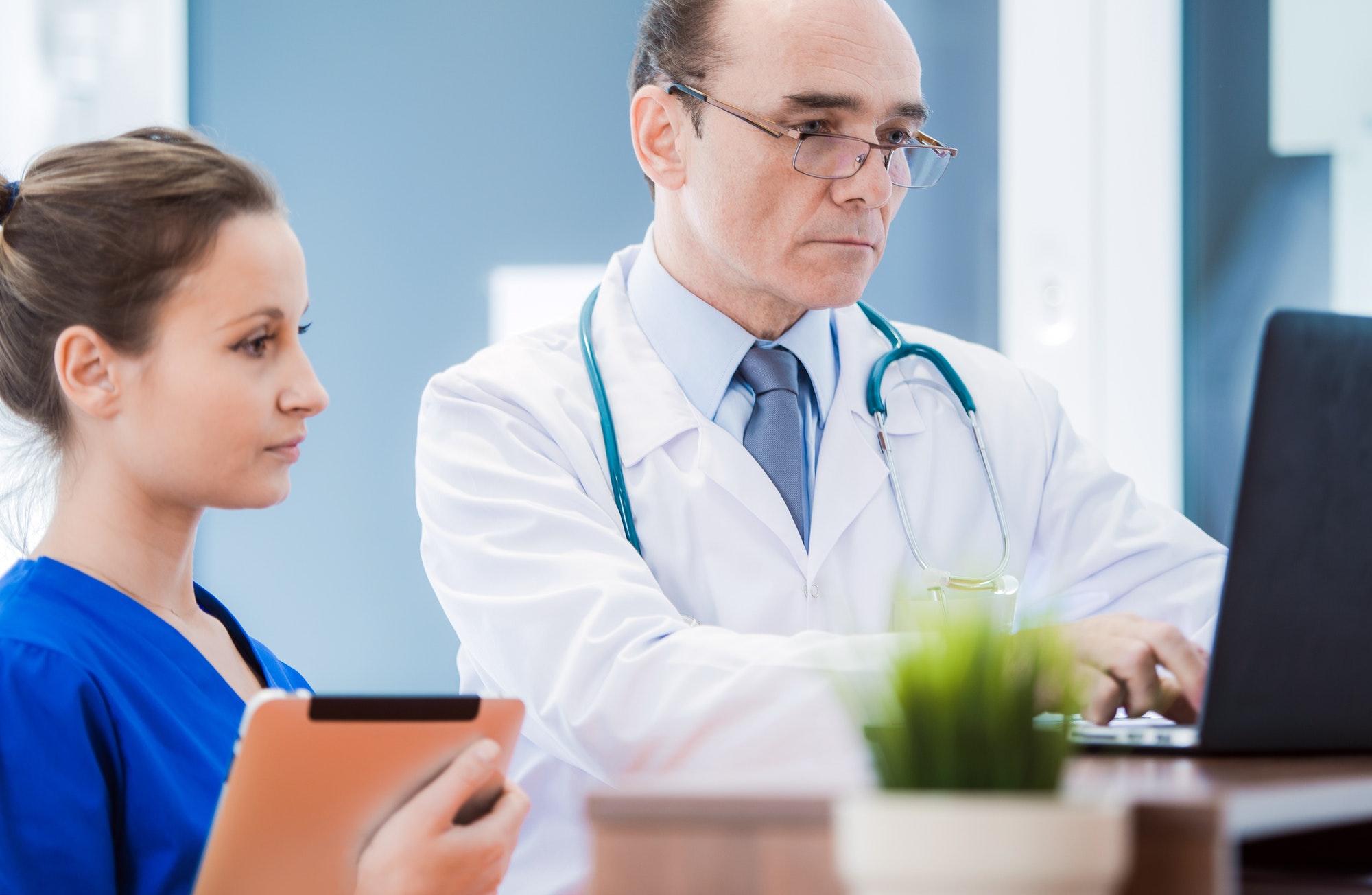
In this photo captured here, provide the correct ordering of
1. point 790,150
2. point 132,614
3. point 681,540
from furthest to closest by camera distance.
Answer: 1. point 790,150
2. point 681,540
3. point 132,614

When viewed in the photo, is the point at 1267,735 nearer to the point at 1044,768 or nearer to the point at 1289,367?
the point at 1289,367

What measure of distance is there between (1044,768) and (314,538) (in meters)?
2.26

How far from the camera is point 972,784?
42cm

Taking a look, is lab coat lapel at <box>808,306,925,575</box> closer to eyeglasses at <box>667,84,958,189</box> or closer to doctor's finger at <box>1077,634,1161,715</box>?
eyeglasses at <box>667,84,958,189</box>

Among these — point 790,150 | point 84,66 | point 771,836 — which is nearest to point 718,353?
point 790,150

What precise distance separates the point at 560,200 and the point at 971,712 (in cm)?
217

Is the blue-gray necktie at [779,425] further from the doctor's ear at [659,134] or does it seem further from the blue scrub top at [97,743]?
the blue scrub top at [97,743]

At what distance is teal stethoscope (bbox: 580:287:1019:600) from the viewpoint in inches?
52.2

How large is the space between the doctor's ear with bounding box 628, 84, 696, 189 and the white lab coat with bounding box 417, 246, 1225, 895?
13 centimetres

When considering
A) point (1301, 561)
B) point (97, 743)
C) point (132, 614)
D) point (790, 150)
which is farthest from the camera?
point (790, 150)

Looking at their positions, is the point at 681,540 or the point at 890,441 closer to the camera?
the point at 681,540

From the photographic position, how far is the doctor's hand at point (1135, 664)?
→ 2.53 ft

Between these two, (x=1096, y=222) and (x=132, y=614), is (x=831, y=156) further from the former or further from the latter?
(x=1096, y=222)

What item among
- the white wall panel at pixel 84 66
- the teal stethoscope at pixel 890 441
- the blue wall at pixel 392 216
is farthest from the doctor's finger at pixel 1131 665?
the white wall panel at pixel 84 66
